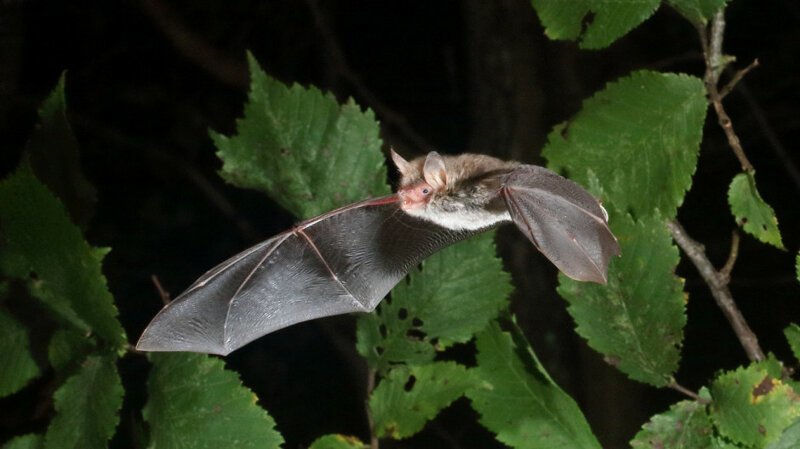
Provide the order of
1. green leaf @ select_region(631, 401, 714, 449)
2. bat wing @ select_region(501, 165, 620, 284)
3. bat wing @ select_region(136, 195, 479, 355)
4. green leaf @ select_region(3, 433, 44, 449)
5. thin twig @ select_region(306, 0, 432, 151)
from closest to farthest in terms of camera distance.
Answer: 1. bat wing @ select_region(501, 165, 620, 284)
2. green leaf @ select_region(631, 401, 714, 449)
3. bat wing @ select_region(136, 195, 479, 355)
4. green leaf @ select_region(3, 433, 44, 449)
5. thin twig @ select_region(306, 0, 432, 151)


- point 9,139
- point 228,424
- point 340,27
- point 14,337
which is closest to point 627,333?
point 228,424

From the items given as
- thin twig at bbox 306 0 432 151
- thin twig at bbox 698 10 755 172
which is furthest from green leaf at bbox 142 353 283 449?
thin twig at bbox 306 0 432 151

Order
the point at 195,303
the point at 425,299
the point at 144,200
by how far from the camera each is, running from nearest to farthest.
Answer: the point at 195,303
the point at 425,299
the point at 144,200

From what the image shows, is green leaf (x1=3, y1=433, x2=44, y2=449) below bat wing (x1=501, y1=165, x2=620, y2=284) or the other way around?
below

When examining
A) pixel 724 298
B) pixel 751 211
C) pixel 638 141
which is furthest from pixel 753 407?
pixel 638 141

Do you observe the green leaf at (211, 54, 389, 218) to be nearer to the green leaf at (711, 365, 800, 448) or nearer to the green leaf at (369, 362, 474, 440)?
the green leaf at (369, 362, 474, 440)

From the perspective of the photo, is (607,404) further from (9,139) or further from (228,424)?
(9,139)

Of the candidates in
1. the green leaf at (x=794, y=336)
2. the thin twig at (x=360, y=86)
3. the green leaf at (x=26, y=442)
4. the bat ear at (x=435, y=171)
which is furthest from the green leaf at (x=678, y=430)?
the thin twig at (x=360, y=86)
